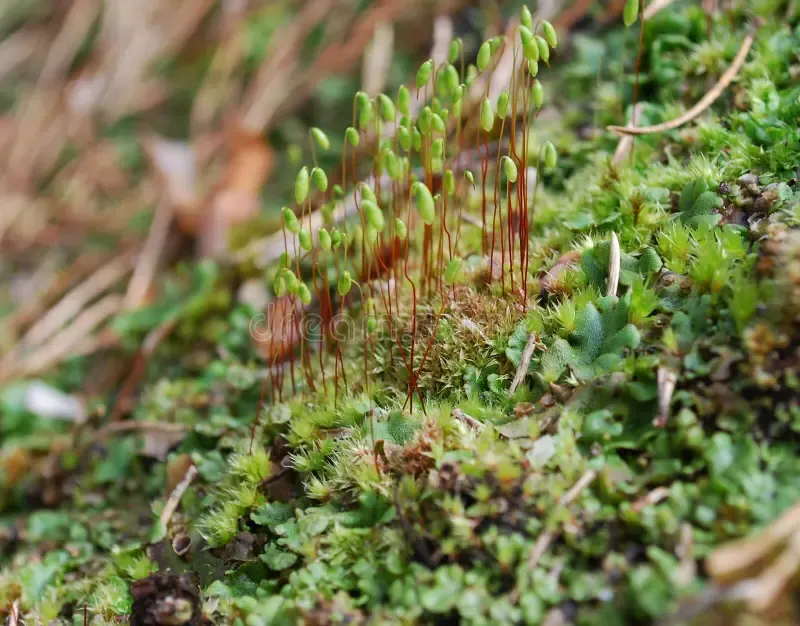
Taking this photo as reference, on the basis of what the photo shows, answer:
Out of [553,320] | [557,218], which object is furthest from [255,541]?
[557,218]

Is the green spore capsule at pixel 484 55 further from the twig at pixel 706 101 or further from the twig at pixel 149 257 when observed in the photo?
the twig at pixel 149 257

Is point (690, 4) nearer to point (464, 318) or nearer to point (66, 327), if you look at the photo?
point (464, 318)

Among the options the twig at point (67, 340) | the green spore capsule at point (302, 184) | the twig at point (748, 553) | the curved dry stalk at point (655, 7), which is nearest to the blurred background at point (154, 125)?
the twig at point (67, 340)

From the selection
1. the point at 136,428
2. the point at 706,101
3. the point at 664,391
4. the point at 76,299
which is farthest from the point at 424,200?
the point at 76,299

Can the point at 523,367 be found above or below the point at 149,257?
above

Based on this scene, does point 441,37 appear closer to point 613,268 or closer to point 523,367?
point 613,268
